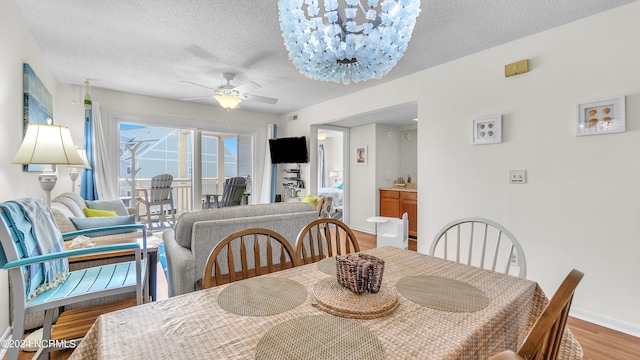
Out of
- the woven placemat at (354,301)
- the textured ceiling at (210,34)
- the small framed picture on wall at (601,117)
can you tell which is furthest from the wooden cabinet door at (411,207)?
the woven placemat at (354,301)

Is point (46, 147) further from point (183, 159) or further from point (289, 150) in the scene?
point (289, 150)

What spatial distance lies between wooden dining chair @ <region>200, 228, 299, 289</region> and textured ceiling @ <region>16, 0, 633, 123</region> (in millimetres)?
1668

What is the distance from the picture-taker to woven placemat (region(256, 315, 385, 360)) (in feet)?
2.36

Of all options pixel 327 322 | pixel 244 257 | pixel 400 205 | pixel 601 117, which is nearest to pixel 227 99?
pixel 244 257

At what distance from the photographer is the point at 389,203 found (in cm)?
535

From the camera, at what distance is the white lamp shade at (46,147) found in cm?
174

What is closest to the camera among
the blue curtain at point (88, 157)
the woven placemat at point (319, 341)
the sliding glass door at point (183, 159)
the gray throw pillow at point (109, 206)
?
the woven placemat at point (319, 341)

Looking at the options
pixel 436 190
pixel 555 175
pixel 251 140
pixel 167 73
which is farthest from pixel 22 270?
pixel 251 140

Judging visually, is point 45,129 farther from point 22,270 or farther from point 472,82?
point 472,82

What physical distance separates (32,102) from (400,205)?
4878 mm

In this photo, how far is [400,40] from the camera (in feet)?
4.49

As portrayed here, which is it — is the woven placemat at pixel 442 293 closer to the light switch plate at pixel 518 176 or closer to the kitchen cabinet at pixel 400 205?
the light switch plate at pixel 518 176

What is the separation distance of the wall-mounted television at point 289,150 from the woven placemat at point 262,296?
4054mm

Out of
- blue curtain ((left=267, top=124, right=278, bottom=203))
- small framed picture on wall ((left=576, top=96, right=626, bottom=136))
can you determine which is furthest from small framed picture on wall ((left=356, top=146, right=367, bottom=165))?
small framed picture on wall ((left=576, top=96, right=626, bottom=136))
